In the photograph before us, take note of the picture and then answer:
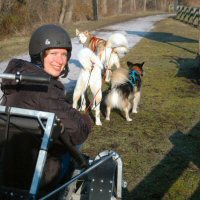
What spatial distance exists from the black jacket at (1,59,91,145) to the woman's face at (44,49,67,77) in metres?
0.34

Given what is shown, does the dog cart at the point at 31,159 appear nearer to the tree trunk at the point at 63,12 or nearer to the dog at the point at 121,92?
the dog at the point at 121,92

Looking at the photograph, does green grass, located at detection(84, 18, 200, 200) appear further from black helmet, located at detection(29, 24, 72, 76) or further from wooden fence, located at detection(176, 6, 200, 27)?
wooden fence, located at detection(176, 6, 200, 27)

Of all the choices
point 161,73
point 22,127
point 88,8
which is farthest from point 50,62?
point 88,8

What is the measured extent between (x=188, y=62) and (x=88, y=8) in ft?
67.6

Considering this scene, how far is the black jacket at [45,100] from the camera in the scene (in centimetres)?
256

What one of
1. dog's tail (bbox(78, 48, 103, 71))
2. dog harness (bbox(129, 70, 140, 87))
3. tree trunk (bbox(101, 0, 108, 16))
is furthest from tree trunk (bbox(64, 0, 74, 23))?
dog's tail (bbox(78, 48, 103, 71))

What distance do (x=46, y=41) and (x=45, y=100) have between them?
2.01ft

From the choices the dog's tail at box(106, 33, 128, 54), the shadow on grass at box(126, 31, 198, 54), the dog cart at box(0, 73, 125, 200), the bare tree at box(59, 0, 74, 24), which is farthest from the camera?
the bare tree at box(59, 0, 74, 24)

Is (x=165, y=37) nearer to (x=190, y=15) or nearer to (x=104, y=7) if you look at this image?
(x=190, y=15)

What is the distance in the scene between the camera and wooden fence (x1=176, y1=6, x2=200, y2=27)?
29172 millimetres

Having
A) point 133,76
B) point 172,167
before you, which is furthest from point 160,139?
point 133,76

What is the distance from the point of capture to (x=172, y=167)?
5.03 m

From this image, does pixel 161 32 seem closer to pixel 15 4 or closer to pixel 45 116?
pixel 15 4

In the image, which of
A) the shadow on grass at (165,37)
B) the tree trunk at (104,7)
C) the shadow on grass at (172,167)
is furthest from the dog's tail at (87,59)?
the tree trunk at (104,7)
